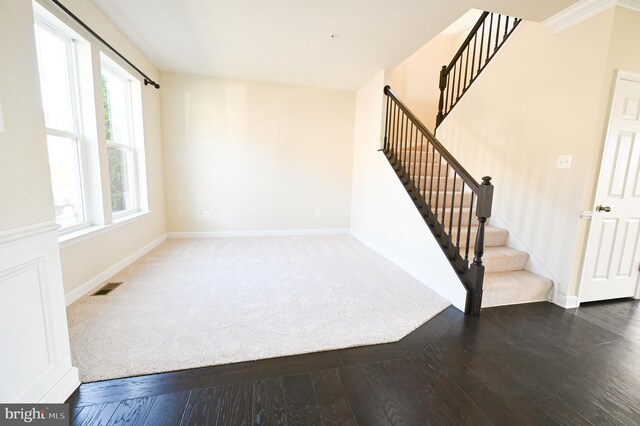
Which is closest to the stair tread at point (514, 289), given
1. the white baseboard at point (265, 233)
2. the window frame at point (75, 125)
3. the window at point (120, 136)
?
the white baseboard at point (265, 233)

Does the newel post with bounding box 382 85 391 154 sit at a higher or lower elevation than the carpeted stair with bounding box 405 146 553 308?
higher

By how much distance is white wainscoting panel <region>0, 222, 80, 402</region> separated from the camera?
1.03m

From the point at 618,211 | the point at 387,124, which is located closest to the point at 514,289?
→ the point at 618,211

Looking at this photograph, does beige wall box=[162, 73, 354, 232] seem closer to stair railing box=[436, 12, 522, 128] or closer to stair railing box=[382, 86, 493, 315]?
stair railing box=[382, 86, 493, 315]

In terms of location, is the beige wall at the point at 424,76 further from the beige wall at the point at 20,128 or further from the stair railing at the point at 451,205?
the beige wall at the point at 20,128

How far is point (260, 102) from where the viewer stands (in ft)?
14.5

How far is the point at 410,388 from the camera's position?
142 cm

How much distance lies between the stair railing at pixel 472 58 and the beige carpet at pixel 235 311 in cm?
282

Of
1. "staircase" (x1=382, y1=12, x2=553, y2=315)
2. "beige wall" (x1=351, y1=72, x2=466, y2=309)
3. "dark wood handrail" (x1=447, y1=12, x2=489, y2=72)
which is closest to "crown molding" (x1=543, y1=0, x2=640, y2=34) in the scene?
"staircase" (x1=382, y1=12, x2=553, y2=315)

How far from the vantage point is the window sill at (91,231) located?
2143 millimetres

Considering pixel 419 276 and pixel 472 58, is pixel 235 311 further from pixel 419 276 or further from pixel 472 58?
pixel 472 58

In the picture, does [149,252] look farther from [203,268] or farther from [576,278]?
[576,278]

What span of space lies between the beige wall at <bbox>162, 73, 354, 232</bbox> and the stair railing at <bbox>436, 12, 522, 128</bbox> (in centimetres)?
162

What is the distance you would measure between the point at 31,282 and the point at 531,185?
153 inches
